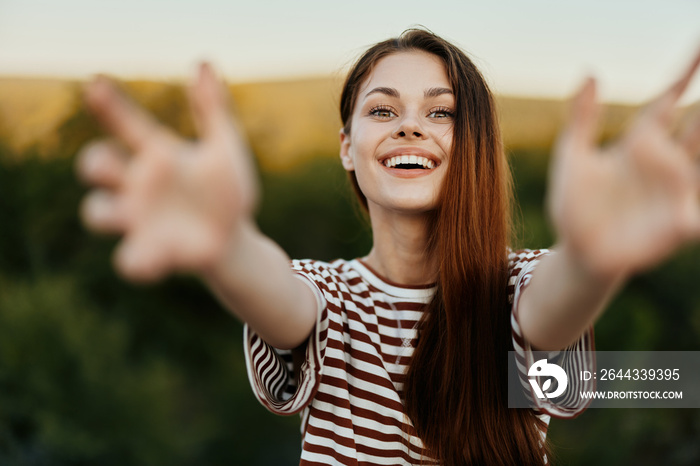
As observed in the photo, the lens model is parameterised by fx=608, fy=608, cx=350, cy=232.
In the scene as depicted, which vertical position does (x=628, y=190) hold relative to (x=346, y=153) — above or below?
below

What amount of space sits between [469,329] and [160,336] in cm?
350

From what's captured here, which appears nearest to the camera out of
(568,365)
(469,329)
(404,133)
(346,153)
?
(568,365)

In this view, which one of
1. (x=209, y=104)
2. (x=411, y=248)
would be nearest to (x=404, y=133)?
(x=411, y=248)

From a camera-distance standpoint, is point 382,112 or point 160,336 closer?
point 382,112

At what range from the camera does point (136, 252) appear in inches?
25.7

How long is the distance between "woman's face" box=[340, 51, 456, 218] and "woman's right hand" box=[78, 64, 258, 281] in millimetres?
→ 566

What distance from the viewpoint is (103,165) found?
0.66 m

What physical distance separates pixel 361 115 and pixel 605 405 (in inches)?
125

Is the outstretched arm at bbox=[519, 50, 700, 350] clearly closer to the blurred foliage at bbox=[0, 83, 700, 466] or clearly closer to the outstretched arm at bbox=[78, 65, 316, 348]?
the outstretched arm at bbox=[78, 65, 316, 348]

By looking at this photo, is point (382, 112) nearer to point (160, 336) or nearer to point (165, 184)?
point (165, 184)

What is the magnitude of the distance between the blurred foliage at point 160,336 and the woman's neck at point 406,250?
253 cm

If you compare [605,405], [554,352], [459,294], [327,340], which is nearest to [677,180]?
[554,352]

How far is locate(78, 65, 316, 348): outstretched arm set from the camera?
0.66m

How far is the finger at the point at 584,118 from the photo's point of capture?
2.24 ft
